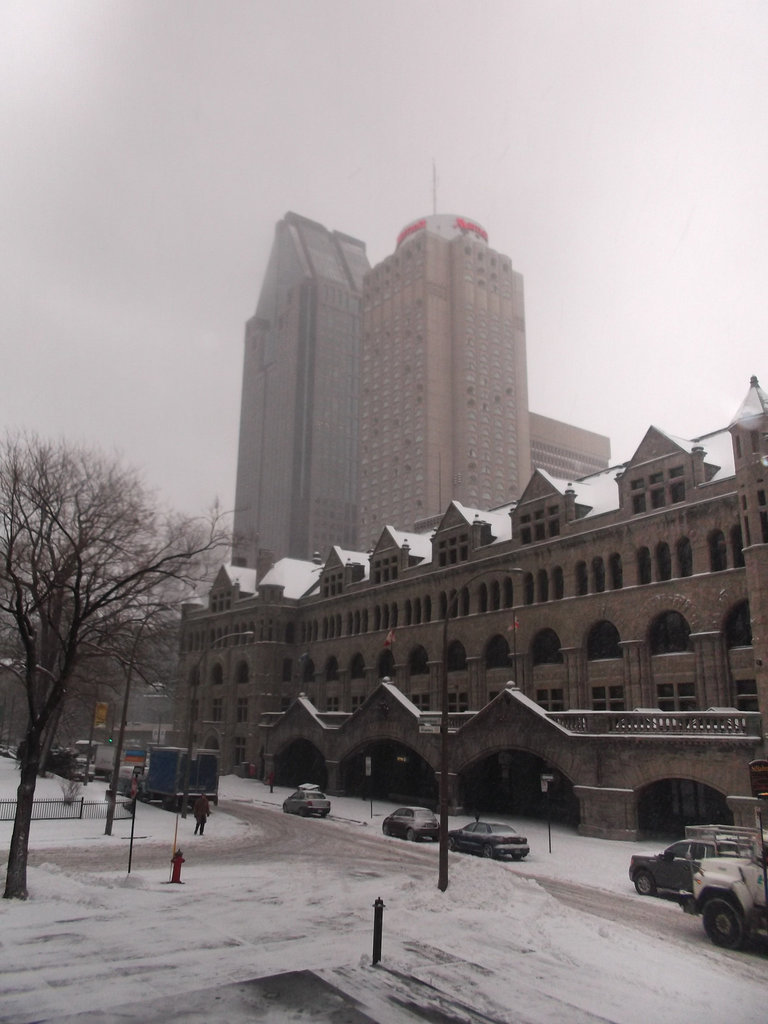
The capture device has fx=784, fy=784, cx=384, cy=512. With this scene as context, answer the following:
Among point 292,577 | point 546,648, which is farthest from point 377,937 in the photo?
point 292,577

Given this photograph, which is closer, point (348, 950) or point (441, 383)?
point (348, 950)

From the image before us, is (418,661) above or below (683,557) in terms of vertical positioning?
below

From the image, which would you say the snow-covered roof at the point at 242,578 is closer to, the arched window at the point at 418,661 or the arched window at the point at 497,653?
the arched window at the point at 418,661

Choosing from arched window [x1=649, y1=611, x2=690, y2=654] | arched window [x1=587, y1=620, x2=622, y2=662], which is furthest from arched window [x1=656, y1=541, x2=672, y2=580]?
arched window [x1=587, y1=620, x2=622, y2=662]

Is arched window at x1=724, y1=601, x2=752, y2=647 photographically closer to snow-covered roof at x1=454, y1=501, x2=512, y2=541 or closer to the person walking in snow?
snow-covered roof at x1=454, y1=501, x2=512, y2=541

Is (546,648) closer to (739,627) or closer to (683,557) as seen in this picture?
(683,557)

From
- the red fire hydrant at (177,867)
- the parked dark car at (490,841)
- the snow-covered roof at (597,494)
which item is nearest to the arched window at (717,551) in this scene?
the snow-covered roof at (597,494)

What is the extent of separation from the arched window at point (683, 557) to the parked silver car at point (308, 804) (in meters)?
20.8

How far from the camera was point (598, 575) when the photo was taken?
130 ft

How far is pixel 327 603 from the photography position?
2394 inches

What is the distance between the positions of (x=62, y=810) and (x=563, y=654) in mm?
25444

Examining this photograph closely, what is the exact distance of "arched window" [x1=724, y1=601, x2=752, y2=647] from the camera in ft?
107

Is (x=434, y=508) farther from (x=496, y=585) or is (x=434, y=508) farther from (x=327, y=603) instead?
(x=496, y=585)

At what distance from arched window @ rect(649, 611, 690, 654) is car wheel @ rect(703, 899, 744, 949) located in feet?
65.7
